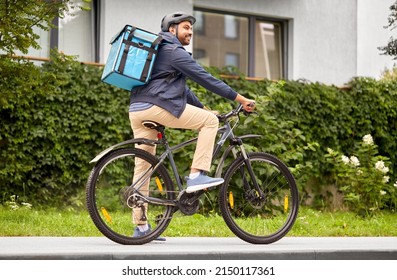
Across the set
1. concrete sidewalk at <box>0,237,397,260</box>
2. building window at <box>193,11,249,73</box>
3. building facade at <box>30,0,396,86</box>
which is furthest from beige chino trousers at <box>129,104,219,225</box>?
building window at <box>193,11,249,73</box>

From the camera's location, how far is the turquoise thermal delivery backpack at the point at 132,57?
7.06 meters

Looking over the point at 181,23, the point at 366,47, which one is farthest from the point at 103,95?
the point at 366,47

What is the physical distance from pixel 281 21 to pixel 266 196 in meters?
10.4

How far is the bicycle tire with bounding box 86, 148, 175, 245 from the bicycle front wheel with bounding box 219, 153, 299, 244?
629 millimetres

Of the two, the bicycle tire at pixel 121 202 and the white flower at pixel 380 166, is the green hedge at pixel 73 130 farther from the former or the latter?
the bicycle tire at pixel 121 202

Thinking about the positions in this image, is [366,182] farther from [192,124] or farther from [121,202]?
[121,202]

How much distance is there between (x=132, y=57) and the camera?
7094 mm

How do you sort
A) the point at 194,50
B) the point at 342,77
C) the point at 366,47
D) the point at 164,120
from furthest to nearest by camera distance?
the point at 366,47
the point at 342,77
the point at 194,50
the point at 164,120

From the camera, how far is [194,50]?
16625mm

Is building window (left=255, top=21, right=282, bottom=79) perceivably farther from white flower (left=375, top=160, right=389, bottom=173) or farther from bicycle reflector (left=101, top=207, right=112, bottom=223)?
bicycle reflector (left=101, top=207, right=112, bottom=223)

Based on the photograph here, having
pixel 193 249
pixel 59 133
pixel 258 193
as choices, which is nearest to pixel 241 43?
pixel 59 133

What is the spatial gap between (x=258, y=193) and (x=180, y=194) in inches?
35.6

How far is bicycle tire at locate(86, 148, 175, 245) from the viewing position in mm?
7059
